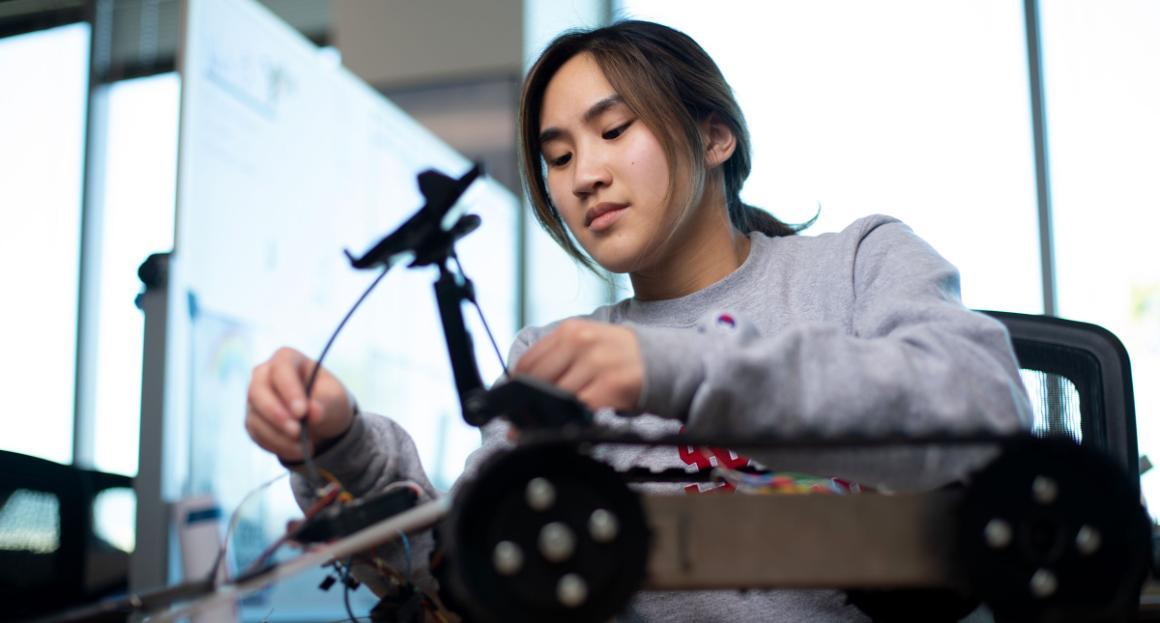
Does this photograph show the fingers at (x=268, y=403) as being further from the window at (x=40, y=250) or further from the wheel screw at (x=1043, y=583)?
the window at (x=40, y=250)

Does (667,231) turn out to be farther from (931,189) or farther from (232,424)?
(931,189)

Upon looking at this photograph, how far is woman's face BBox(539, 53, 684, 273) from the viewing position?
1118 millimetres

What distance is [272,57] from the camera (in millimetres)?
2281

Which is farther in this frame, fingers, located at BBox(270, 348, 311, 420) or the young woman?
fingers, located at BBox(270, 348, 311, 420)

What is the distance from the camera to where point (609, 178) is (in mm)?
1114

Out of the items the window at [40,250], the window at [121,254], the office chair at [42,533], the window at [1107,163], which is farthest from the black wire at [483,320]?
the window at [40,250]

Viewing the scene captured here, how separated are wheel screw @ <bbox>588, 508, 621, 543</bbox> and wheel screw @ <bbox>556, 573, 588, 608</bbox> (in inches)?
0.8

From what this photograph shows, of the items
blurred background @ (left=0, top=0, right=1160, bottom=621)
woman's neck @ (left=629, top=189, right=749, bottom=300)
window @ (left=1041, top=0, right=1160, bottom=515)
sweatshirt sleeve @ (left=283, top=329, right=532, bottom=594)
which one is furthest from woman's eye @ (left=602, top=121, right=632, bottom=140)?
window @ (left=1041, top=0, right=1160, bottom=515)

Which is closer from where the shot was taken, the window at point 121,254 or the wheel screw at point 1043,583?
the wheel screw at point 1043,583

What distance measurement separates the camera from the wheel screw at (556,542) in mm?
452

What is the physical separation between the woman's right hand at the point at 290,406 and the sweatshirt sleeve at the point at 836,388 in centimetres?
31

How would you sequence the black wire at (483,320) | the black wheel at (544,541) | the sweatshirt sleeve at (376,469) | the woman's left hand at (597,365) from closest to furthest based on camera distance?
1. the black wheel at (544,541)
2. the woman's left hand at (597,365)
3. the black wire at (483,320)
4. the sweatshirt sleeve at (376,469)

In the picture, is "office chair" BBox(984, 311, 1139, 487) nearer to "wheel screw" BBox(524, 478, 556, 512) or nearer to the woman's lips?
the woman's lips

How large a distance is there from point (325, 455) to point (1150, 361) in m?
2.95
